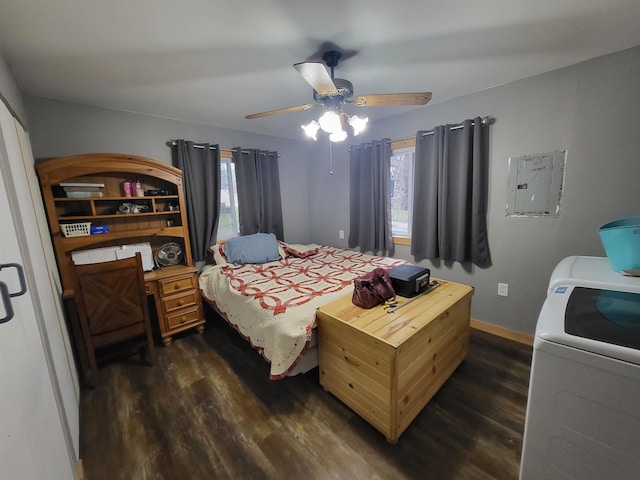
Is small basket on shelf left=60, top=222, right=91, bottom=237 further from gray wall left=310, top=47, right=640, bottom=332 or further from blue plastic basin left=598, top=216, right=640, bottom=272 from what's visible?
blue plastic basin left=598, top=216, right=640, bottom=272

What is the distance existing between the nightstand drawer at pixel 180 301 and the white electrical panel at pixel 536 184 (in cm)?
319

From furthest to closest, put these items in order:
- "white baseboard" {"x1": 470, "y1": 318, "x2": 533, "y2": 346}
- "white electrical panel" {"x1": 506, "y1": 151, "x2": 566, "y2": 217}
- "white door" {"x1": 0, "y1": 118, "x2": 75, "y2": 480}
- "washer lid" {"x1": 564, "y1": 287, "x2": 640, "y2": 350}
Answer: "white baseboard" {"x1": 470, "y1": 318, "x2": 533, "y2": 346}
"white electrical panel" {"x1": 506, "y1": 151, "x2": 566, "y2": 217}
"washer lid" {"x1": 564, "y1": 287, "x2": 640, "y2": 350}
"white door" {"x1": 0, "y1": 118, "x2": 75, "y2": 480}

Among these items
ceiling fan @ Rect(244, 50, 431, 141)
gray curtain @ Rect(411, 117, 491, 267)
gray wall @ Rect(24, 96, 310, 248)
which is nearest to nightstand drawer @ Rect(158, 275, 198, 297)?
gray wall @ Rect(24, 96, 310, 248)

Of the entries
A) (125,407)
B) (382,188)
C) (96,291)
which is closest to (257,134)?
(382,188)

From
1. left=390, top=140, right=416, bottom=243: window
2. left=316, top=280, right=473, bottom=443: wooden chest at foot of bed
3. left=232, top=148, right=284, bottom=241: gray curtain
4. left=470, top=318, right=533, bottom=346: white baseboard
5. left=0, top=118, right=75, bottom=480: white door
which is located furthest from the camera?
left=232, top=148, right=284, bottom=241: gray curtain

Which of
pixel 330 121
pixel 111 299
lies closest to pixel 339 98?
pixel 330 121

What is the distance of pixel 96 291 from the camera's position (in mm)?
1872

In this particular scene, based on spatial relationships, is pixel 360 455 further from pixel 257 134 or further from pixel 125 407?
pixel 257 134

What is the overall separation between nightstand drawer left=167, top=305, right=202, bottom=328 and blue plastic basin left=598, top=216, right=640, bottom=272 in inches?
123

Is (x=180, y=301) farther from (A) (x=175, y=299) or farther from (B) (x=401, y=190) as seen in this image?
(B) (x=401, y=190)

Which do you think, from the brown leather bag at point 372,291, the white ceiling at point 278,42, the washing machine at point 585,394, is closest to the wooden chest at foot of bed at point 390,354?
the brown leather bag at point 372,291

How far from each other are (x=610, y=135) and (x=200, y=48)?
2910mm

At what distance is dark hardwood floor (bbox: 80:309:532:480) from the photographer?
1.31 meters

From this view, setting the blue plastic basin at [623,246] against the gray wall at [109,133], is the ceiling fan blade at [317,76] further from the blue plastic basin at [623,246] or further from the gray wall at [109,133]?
the gray wall at [109,133]
